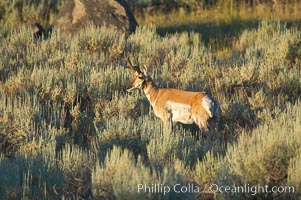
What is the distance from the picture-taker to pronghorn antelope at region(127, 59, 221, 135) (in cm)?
859

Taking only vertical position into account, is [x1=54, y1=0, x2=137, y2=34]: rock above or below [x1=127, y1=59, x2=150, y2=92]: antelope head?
above

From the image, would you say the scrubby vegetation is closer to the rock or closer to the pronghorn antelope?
the pronghorn antelope

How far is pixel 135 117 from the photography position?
998 cm

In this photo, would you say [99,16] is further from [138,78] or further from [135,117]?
[138,78]

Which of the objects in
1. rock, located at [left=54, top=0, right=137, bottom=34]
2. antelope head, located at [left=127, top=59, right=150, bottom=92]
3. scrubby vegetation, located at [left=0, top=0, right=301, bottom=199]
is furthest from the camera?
rock, located at [left=54, top=0, right=137, bottom=34]

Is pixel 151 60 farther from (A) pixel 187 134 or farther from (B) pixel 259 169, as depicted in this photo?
(B) pixel 259 169

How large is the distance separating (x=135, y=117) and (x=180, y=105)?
130cm

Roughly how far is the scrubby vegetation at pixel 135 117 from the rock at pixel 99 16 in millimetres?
598

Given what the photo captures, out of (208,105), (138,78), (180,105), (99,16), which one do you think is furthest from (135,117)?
(99,16)

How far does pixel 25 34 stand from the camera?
13828mm

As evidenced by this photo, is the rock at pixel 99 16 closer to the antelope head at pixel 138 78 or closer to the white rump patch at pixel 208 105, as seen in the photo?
the antelope head at pixel 138 78

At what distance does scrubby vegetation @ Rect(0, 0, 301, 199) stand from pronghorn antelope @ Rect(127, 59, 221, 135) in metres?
0.20

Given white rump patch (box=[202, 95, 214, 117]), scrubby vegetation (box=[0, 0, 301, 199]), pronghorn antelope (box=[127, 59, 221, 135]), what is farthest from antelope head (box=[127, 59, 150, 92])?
white rump patch (box=[202, 95, 214, 117])

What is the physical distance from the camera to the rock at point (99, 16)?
1461 cm
